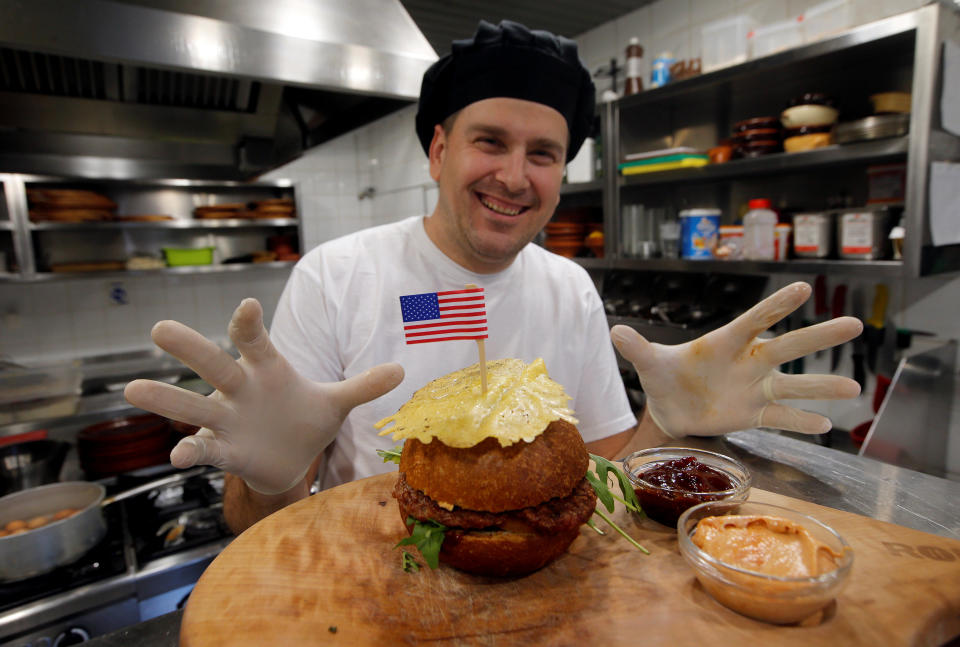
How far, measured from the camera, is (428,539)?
3.04 feet

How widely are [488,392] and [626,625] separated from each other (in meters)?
0.45

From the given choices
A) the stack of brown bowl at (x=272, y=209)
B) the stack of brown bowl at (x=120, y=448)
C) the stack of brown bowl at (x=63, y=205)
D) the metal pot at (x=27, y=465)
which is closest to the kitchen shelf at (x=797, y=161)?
the stack of brown bowl at (x=120, y=448)

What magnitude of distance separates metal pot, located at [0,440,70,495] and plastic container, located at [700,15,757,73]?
4538 mm

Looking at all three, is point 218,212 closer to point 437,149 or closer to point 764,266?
point 437,149

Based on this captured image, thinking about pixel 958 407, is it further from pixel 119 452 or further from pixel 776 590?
pixel 119 452

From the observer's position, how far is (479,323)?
108 centimetres

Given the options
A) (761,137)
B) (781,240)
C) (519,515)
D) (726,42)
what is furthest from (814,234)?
(519,515)

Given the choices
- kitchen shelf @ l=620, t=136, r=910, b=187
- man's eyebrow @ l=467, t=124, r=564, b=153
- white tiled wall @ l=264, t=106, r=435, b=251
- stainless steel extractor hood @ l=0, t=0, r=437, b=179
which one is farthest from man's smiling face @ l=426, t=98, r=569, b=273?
white tiled wall @ l=264, t=106, r=435, b=251

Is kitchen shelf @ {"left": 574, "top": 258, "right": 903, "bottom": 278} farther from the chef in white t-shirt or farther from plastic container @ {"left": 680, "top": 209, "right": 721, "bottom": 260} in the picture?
the chef in white t-shirt

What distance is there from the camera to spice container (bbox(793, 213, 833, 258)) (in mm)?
2996

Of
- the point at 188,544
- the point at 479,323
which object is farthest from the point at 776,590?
the point at 188,544

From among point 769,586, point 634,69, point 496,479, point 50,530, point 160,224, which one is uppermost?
point 634,69

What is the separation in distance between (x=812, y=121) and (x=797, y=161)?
9.6 inches

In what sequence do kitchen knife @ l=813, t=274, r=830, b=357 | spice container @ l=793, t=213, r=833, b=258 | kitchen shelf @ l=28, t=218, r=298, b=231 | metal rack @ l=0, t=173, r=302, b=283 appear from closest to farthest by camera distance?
spice container @ l=793, t=213, r=833, b=258, kitchen knife @ l=813, t=274, r=830, b=357, metal rack @ l=0, t=173, r=302, b=283, kitchen shelf @ l=28, t=218, r=298, b=231
